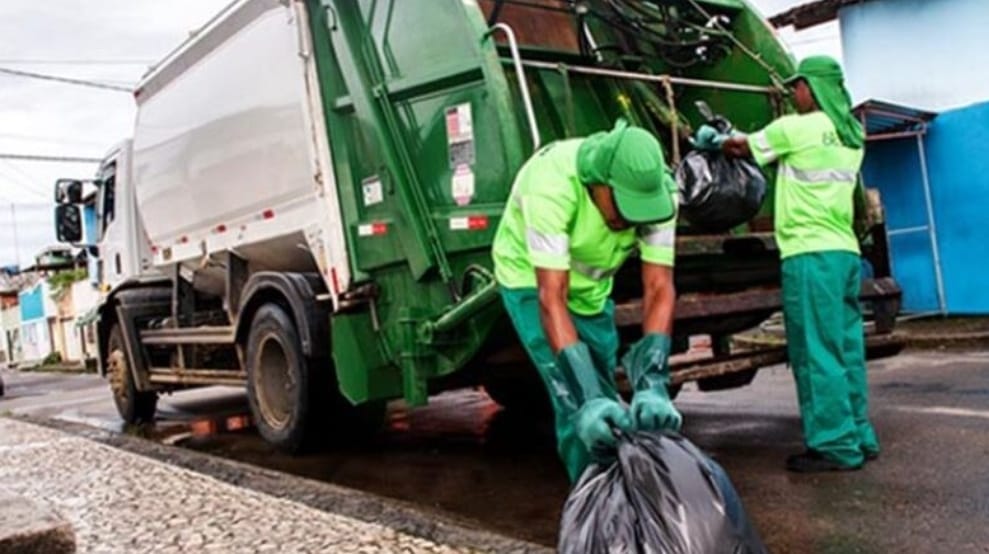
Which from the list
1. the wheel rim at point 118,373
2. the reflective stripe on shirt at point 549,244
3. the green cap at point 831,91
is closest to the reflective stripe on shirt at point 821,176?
the green cap at point 831,91

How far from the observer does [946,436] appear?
471cm

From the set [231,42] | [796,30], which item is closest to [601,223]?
[231,42]

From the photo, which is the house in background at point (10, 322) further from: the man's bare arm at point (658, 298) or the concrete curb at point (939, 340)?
the man's bare arm at point (658, 298)

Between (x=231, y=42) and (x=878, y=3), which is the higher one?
(x=878, y=3)

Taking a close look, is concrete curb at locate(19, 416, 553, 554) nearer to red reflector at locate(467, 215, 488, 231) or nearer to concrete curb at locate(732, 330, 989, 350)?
red reflector at locate(467, 215, 488, 231)

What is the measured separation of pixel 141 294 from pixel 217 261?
63.8 inches

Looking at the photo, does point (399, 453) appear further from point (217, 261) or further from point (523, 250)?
point (523, 250)

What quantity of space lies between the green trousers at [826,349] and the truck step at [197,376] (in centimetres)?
362

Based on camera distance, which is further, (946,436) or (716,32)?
(716,32)

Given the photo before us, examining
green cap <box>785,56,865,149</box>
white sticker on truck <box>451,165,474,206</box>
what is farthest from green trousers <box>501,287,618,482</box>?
green cap <box>785,56,865,149</box>

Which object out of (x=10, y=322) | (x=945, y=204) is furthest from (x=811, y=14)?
(x=10, y=322)

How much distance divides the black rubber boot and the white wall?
8.17m

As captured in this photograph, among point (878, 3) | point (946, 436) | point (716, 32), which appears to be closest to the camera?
point (946, 436)

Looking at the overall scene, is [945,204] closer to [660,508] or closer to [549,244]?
[549,244]
